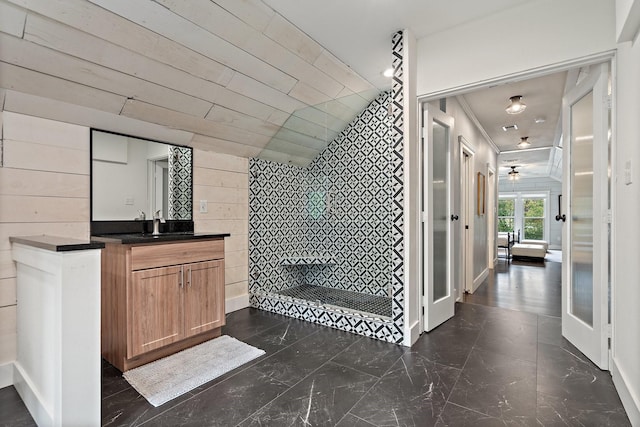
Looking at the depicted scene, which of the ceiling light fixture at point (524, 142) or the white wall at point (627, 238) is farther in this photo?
the ceiling light fixture at point (524, 142)

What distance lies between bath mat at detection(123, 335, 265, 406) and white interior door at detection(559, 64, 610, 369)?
2378mm

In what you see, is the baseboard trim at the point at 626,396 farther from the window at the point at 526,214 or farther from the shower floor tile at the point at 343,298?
the window at the point at 526,214

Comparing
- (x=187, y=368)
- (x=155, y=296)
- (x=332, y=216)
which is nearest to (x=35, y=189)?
(x=155, y=296)

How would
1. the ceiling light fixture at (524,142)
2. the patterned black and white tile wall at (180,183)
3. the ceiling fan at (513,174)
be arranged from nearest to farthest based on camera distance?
the patterned black and white tile wall at (180,183) → the ceiling light fixture at (524,142) → the ceiling fan at (513,174)

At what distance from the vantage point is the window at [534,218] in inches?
435

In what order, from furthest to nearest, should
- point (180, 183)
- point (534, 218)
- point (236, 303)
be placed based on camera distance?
point (534, 218) → point (236, 303) → point (180, 183)

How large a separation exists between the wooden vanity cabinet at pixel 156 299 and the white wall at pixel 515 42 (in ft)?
7.53

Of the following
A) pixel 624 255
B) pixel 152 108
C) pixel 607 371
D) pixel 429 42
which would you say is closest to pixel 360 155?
pixel 429 42

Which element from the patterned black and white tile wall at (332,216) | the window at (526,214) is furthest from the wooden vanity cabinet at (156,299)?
the window at (526,214)

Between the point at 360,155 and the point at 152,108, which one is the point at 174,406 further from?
the point at 360,155

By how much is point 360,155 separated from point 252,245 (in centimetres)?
165

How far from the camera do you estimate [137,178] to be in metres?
2.69

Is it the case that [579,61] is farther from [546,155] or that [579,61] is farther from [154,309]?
[546,155]

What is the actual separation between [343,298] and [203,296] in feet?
5.11
